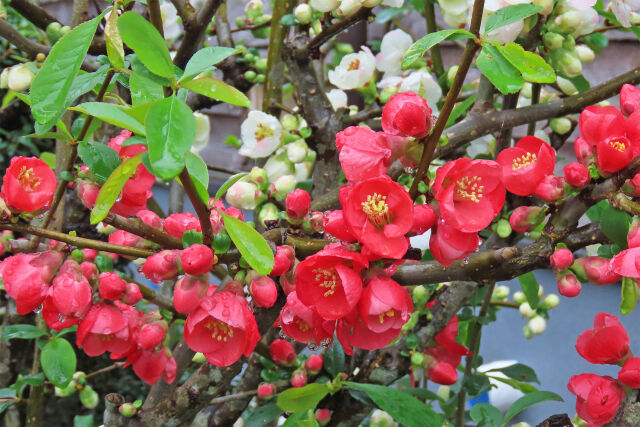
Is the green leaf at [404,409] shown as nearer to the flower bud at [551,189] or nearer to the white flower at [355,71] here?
the flower bud at [551,189]

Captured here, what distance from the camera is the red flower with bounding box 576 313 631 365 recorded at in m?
0.48

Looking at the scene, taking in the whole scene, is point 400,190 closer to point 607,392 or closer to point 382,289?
point 382,289

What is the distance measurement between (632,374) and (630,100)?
19 cm

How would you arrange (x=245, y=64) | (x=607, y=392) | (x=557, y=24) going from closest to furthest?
(x=607, y=392) < (x=557, y=24) < (x=245, y=64)

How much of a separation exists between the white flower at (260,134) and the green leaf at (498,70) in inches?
17.0

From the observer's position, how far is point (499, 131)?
2.24 feet

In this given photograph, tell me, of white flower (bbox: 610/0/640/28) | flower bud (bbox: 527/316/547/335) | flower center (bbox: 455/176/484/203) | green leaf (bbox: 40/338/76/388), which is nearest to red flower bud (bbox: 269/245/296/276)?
flower center (bbox: 455/176/484/203)

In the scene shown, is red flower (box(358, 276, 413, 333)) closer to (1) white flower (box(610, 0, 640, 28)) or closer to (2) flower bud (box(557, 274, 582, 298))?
(2) flower bud (box(557, 274, 582, 298))

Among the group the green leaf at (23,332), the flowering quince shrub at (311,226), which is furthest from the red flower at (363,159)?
the green leaf at (23,332)

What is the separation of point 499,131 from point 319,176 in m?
0.24

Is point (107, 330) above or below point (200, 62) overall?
below

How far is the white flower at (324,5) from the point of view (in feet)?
2.29

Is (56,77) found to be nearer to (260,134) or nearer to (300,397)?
(300,397)

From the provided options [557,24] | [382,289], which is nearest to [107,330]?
[382,289]
